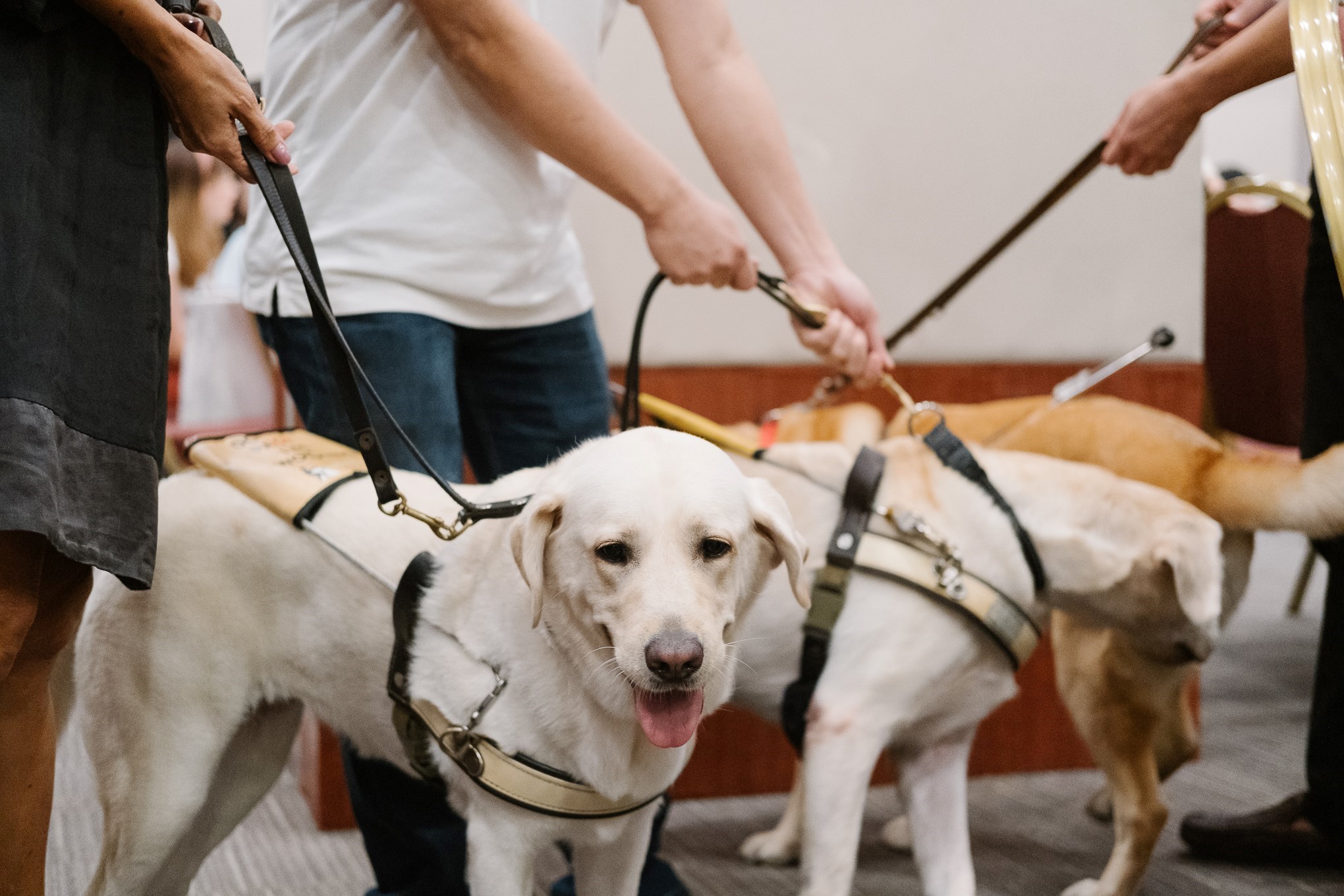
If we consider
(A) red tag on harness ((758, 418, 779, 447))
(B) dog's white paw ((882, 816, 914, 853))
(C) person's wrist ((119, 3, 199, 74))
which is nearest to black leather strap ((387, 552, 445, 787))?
(C) person's wrist ((119, 3, 199, 74))

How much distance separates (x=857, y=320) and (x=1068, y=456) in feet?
2.07

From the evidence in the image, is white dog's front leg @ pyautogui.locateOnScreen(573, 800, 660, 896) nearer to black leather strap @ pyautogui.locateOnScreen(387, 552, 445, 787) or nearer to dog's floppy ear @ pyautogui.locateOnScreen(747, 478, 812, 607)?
black leather strap @ pyautogui.locateOnScreen(387, 552, 445, 787)

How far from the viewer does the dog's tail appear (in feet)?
5.24

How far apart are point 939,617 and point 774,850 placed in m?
0.79

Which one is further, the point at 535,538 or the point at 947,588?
the point at 947,588

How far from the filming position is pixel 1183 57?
1.85 metres

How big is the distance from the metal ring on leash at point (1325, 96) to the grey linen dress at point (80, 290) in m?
1.17

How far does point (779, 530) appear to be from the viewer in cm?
113

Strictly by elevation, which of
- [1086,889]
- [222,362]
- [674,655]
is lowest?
[1086,889]

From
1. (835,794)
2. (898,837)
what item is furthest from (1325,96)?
(898,837)

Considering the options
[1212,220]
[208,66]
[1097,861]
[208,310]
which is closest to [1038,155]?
[1212,220]

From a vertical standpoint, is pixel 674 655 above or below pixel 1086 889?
above

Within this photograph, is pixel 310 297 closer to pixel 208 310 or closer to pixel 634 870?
pixel 634 870

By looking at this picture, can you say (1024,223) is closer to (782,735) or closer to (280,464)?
(782,735)
